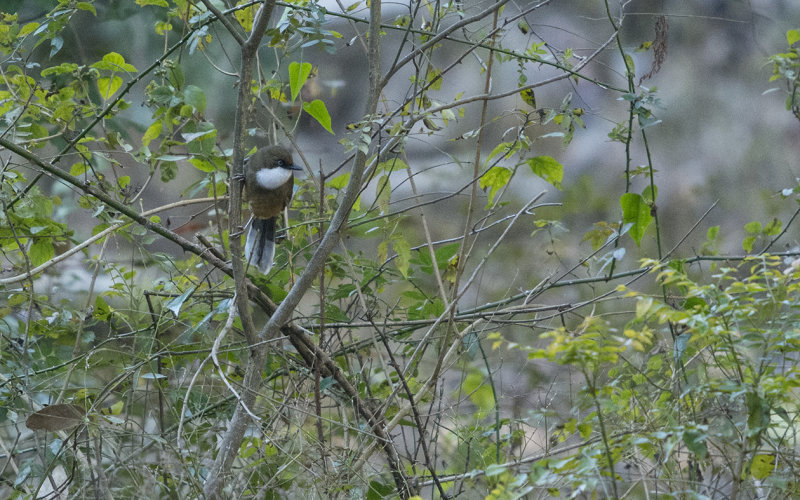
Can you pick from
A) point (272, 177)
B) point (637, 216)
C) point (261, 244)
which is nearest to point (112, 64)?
point (272, 177)

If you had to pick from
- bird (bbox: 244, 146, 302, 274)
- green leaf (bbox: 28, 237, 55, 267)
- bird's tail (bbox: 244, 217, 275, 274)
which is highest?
bird (bbox: 244, 146, 302, 274)

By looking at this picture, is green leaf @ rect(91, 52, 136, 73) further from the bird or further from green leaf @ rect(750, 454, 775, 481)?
green leaf @ rect(750, 454, 775, 481)

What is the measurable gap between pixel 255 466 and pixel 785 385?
46.7 inches

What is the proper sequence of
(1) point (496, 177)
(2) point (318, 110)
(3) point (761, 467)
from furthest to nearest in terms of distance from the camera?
(1) point (496, 177)
(2) point (318, 110)
(3) point (761, 467)

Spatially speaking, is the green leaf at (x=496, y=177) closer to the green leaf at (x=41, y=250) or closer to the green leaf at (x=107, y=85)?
the green leaf at (x=107, y=85)

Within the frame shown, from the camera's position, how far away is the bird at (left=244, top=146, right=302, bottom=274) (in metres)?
2.09

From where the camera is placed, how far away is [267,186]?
6.89ft

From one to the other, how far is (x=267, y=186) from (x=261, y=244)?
22 cm

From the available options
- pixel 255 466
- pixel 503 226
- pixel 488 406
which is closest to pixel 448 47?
pixel 503 226

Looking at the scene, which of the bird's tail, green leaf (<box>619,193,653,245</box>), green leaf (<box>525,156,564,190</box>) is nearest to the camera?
green leaf (<box>619,193,653,245</box>)

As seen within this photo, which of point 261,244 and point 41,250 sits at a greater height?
point 261,244

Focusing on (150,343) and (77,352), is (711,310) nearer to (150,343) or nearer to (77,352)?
(150,343)

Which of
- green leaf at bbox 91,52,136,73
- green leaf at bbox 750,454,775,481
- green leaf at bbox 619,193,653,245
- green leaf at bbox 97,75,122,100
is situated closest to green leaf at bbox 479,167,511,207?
green leaf at bbox 619,193,653,245

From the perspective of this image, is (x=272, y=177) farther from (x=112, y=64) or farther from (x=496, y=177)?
(x=496, y=177)
